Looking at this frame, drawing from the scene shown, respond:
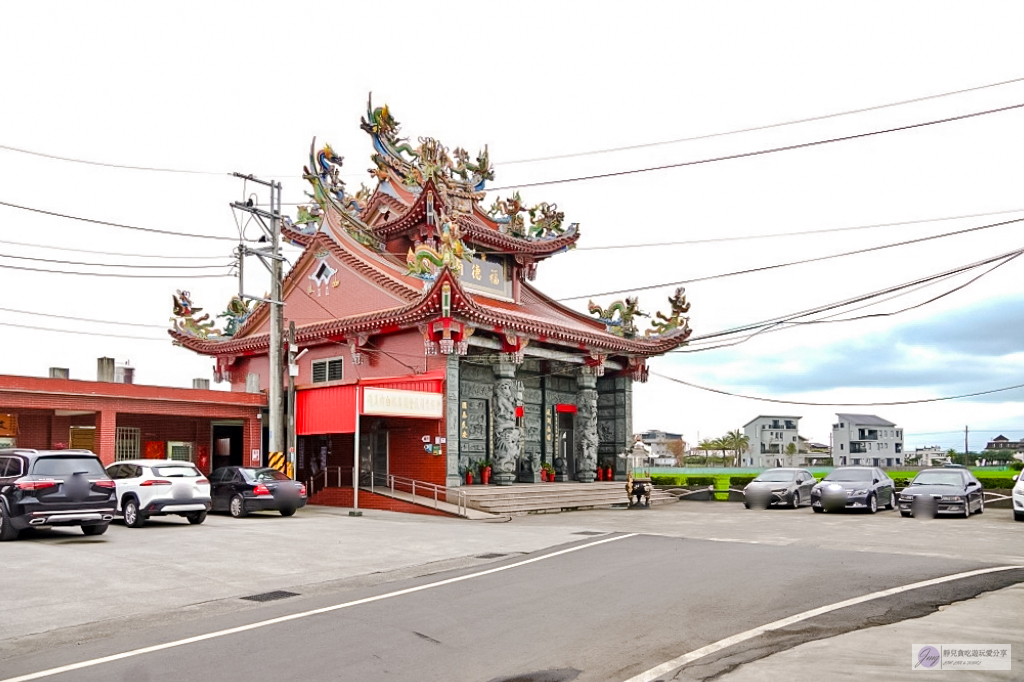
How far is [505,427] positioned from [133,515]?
14.5m

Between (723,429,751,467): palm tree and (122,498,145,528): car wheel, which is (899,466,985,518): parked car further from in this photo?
(723,429,751,467): palm tree

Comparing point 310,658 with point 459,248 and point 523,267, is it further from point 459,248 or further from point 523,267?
point 523,267

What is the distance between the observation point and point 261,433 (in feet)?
103

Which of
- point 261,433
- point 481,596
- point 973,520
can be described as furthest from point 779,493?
point 481,596

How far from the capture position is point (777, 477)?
30.8 m

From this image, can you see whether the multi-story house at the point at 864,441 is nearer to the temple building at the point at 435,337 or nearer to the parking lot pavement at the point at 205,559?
the temple building at the point at 435,337

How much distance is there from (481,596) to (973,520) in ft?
63.1

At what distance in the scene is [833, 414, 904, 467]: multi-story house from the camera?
97.3 m

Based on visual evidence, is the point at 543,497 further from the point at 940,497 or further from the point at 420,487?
the point at 940,497

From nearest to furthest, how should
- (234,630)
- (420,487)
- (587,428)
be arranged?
(234,630), (420,487), (587,428)

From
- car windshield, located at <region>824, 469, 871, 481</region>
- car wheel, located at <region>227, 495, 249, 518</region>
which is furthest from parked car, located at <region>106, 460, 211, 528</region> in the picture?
car windshield, located at <region>824, 469, 871, 481</region>

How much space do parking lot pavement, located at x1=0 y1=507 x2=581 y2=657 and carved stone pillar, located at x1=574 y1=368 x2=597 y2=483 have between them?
14035mm

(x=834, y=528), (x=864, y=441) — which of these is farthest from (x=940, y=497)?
(x=864, y=441)

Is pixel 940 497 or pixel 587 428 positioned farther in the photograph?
pixel 587 428
